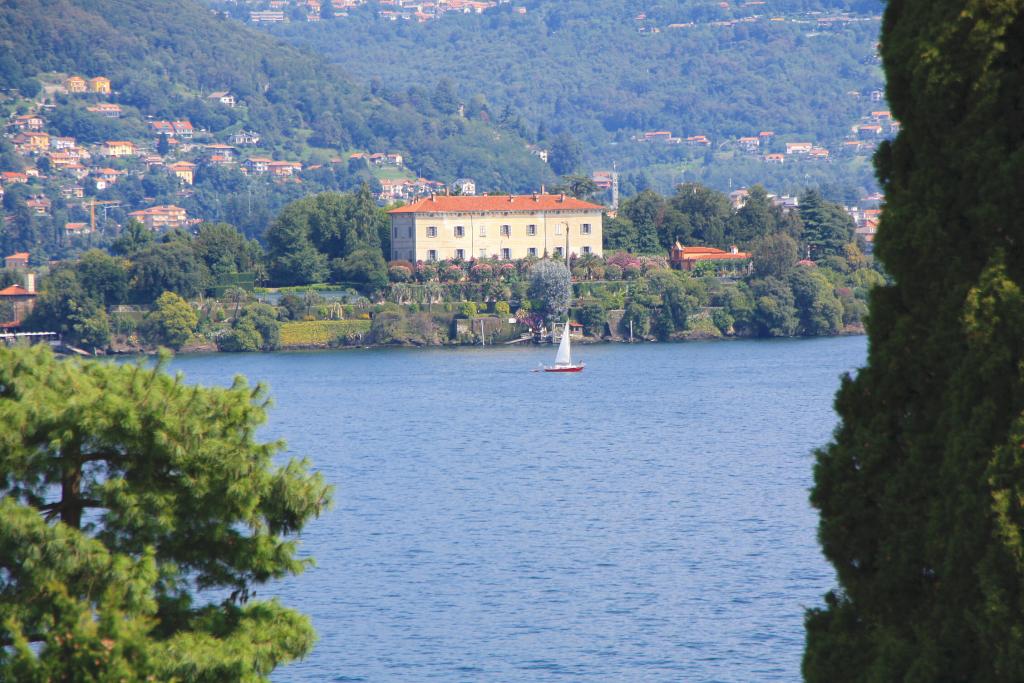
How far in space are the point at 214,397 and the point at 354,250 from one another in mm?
76989

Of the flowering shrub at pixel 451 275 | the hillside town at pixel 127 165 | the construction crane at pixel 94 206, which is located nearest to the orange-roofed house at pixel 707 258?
the flowering shrub at pixel 451 275

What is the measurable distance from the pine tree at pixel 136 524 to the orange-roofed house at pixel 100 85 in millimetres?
192040

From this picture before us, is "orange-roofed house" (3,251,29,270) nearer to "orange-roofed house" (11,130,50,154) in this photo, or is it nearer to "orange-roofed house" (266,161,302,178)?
"orange-roofed house" (11,130,50,154)

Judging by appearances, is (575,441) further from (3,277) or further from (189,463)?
(3,277)

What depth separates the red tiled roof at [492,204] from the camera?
89562 millimetres

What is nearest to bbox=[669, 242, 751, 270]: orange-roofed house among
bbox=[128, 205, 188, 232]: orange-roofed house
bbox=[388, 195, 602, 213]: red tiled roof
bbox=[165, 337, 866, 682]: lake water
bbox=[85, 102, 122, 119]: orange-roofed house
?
bbox=[388, 195, 602, 213]: red tiled roof

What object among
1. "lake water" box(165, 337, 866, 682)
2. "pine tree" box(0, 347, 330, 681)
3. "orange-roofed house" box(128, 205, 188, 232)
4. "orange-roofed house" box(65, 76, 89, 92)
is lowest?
"lake water" box(165, 337, 866, 682)

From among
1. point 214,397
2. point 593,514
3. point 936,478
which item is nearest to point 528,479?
point 593,514

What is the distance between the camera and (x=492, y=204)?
90.6 m

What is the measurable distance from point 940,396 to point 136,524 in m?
4.34

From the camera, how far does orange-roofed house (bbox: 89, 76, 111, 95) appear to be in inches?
7712

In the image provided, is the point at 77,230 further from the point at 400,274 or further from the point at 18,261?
the point at 400,274

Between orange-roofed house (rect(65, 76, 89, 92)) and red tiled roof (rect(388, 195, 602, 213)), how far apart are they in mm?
111030

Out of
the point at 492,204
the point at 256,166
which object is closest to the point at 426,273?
the point at 492,204
